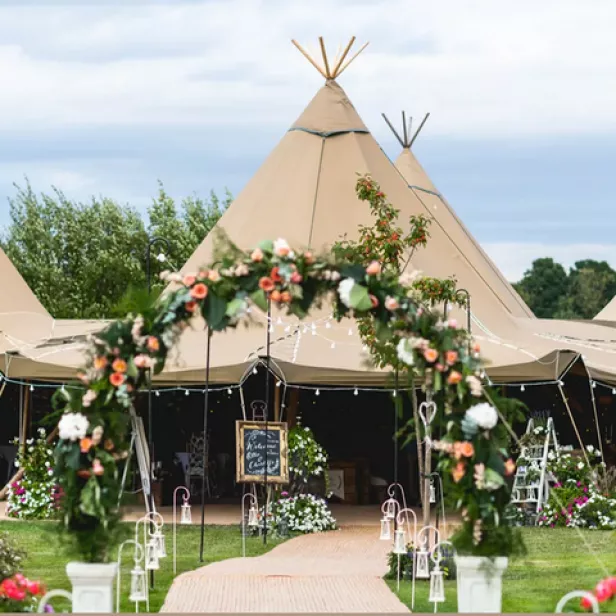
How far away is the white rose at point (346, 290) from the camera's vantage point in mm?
8656

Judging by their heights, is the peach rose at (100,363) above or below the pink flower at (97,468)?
above

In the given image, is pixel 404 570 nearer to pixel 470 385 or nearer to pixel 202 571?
pixel 202 571

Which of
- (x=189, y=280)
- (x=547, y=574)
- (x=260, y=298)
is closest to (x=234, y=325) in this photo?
(x=260, y=298)

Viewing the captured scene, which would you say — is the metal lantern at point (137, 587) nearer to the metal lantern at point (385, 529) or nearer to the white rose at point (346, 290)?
the white rose at point (346, 290)

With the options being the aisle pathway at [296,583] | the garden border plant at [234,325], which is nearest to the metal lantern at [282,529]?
the aisle pathway at [296,583]

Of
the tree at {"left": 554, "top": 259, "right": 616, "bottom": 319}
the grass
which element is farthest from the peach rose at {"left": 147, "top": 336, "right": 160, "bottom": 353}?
the tree at {"left": 554, "top": 259, "right": 616, "bottom": 319}

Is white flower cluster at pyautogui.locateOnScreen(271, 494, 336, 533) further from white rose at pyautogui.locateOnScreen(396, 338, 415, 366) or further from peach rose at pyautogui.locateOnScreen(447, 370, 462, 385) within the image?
peach rose at pyautogui.locateOnScreen(447, 370, 462, 385)

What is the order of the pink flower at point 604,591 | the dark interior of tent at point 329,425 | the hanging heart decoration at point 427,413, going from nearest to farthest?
the pink flower at point 604,591, the hanging heart decoration at point 427,413, the dark interior of tent at point 329,425

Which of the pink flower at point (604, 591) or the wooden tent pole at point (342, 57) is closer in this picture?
the pink flower at point (604, 591)

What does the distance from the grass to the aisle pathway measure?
0.61 ft

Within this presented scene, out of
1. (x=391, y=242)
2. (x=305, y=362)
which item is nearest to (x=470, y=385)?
(x=391, y=242)

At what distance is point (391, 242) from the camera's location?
543 inches

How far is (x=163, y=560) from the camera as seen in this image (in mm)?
14117

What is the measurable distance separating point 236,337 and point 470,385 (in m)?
10.8
